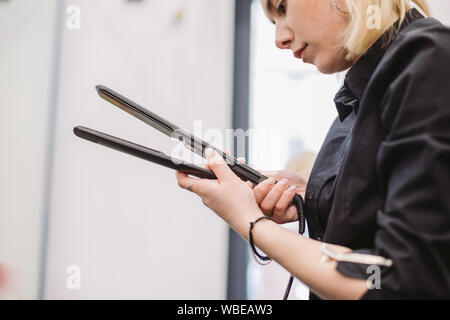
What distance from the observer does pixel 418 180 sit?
0.37 m

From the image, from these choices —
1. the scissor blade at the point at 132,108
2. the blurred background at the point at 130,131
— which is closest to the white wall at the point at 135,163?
the blurred background at the point at 130,131

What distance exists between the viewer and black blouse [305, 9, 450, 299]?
14.3 inches

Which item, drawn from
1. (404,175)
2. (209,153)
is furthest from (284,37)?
(404,175)

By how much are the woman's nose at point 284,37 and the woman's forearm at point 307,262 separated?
1.26ft

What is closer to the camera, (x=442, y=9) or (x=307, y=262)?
(x=307, y=262)

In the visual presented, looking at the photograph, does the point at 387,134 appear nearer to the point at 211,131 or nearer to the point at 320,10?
the point at 320,10

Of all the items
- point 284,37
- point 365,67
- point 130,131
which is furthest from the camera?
point 130,131

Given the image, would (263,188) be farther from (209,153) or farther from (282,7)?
(282,7)

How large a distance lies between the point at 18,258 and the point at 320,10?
1029 mm

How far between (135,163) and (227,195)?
28.7 inches

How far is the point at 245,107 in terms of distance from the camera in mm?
1384

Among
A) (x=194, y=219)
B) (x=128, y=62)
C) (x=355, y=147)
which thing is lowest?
(x=194, y=219)

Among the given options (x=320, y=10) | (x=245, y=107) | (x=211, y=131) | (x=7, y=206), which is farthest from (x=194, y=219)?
(x=320, y=10)

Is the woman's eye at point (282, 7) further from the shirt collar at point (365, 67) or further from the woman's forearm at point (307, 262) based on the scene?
the woman's forearm at point (307, 262)
